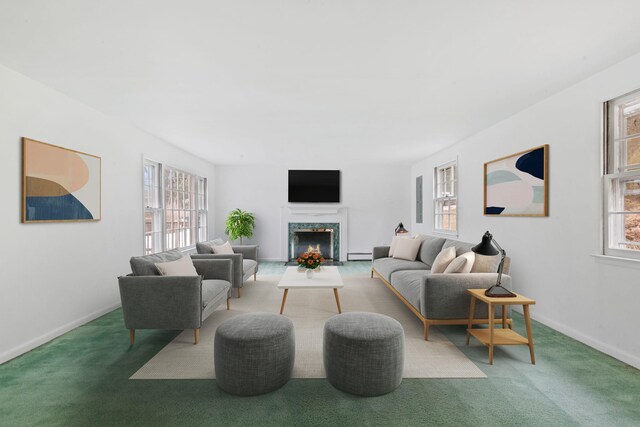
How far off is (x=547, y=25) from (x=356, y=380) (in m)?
2.77

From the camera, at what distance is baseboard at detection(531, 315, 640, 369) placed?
2.46 meters

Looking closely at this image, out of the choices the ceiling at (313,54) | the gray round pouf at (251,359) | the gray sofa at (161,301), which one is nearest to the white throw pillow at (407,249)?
the ceiling at (313,54)

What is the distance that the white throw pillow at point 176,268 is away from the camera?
3102 millimetres

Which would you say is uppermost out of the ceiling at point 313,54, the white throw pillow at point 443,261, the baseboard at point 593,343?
the ceiling at point 313,54

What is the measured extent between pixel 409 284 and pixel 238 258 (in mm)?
2415

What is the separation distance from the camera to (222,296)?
3.51 metres

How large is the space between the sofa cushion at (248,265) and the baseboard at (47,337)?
5.90ft

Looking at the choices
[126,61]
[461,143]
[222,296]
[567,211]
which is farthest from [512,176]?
[126,61]

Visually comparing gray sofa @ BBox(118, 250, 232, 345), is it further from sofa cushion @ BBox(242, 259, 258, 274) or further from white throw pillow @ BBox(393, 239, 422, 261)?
white throw pillow @ BBox(393, 239, 422, 261)

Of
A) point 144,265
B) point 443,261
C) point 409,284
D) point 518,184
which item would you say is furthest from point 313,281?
point 518,184

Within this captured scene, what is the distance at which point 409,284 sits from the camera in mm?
3484

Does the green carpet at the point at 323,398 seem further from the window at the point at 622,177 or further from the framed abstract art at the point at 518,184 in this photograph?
the framed abstract art at the point at 518,184

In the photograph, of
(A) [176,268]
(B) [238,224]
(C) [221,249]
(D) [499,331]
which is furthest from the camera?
(B) [238,224]

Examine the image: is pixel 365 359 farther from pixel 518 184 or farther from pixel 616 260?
pixel 518 184
